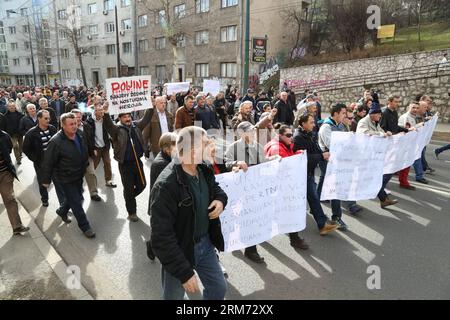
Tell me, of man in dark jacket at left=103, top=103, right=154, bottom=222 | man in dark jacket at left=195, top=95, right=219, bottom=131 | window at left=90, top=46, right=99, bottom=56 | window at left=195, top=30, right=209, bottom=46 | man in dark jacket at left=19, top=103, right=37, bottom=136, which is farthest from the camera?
window at left=90, top=46, right=99, bottom=56

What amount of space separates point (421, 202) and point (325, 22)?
1121 inches

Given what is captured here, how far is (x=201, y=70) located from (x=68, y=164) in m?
31.5

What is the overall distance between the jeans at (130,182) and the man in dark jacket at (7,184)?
152 centimetres

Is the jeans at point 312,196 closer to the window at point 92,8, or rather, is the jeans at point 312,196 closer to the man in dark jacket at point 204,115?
the man in dark jacket at point 204,115

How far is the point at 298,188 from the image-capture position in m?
4.38

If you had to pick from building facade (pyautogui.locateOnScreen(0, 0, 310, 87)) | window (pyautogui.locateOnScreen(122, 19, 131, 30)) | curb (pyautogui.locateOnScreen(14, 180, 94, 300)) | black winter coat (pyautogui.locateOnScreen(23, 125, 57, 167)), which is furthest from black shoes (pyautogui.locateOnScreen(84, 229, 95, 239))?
window (pyautogui.locateOnScreen(122, 19, 131, 30))

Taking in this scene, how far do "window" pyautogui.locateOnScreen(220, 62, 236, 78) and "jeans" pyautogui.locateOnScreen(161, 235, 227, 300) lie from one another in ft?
97.4

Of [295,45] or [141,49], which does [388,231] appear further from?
[141,49]

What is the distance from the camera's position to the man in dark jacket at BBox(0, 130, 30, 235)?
4.97m

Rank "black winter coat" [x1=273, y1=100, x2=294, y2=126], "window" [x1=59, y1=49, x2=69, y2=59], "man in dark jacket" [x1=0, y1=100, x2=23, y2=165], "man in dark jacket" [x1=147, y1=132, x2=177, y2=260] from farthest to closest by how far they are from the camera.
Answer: "window" [x1=59, y1=49, x2=69, y2=59], "black winter coat" [x1=273, y1=100, x2=294, y2=126], "man in dark jacket" [x1=0, y1=100, x2=23, y2=165], "man in dark jacket" [x1=147, y1=132, x2=177, y2=260]

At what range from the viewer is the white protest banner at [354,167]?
5117 mm

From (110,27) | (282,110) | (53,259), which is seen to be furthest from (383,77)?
(110,27)

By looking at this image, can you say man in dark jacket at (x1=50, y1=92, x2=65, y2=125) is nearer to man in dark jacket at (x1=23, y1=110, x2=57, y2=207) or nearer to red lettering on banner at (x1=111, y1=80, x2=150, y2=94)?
man in dark jacket at (x1=23, y1=110, x2=57, y2=207)

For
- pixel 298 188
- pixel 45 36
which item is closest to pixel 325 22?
pixel 298 188
